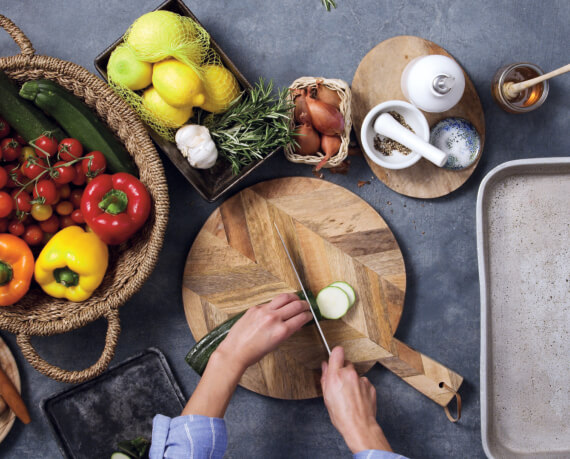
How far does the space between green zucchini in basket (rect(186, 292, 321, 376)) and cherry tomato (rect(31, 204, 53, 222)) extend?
0.54m

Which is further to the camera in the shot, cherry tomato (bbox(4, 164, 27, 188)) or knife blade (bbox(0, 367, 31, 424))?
knife blade (bbox(0, 367, 31, 424))

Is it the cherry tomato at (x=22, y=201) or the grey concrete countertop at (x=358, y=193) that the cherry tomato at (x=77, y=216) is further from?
the grey concrete countertop at (x=358, y=193)

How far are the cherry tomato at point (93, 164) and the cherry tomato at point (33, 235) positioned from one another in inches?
8.0

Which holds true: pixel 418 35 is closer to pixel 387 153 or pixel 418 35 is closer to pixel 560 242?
pixel 387 153

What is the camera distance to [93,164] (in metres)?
1.25

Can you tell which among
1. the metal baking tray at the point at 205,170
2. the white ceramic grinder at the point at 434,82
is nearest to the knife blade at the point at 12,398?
the metal baking tray at the point at 205,170

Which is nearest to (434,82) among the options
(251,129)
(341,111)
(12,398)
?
(341,111)

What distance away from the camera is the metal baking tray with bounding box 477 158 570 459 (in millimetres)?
1469

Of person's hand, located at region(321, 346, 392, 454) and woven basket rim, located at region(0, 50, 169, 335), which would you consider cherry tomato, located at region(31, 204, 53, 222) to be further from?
person's hand, located at region(321, 346, 392, 454)

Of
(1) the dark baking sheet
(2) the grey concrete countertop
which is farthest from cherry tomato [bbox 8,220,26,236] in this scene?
(1) the dark baking sheet

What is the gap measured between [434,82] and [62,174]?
100cm

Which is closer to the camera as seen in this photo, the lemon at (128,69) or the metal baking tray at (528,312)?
the lemon at (128,69)

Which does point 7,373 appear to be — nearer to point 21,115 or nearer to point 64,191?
point 64,191

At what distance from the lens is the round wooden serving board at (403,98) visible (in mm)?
1448
